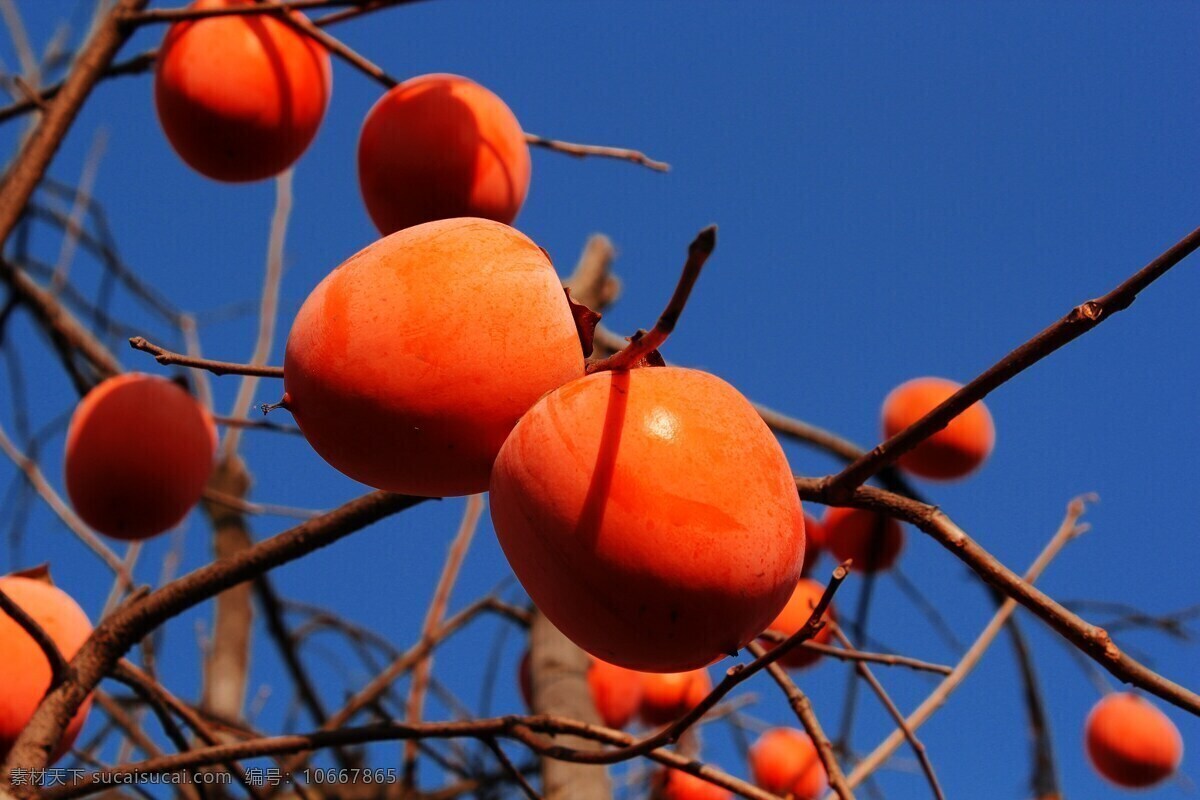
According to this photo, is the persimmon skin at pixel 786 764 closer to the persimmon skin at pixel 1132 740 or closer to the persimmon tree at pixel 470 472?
the persimmon tree at pixel 470 472

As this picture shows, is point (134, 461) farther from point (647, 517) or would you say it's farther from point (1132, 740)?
point (1132, 740)

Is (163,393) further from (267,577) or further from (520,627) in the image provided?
(520,627)

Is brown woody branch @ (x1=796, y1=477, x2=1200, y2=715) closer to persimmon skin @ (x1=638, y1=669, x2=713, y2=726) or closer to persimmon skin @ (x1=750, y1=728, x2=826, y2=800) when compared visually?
persimmon skin @ (x1=638, y1=669, x2=713, y2=726)

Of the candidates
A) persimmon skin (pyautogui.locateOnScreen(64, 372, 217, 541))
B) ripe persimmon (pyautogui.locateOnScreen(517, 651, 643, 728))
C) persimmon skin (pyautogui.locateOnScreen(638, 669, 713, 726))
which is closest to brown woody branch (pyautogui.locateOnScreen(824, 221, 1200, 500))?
persimmon skin (pyautogui.locateOnScreen(64, 372, 217, 541))

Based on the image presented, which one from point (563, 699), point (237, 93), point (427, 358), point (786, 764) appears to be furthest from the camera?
point (786, 764)

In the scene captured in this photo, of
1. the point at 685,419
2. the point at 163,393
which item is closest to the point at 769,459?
the point at 685,419

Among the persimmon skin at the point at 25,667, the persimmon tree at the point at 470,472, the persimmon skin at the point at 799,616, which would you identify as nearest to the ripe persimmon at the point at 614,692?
the persimmon tree at the point at 470,472

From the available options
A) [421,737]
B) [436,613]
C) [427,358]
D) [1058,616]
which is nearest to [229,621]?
[436,613]
